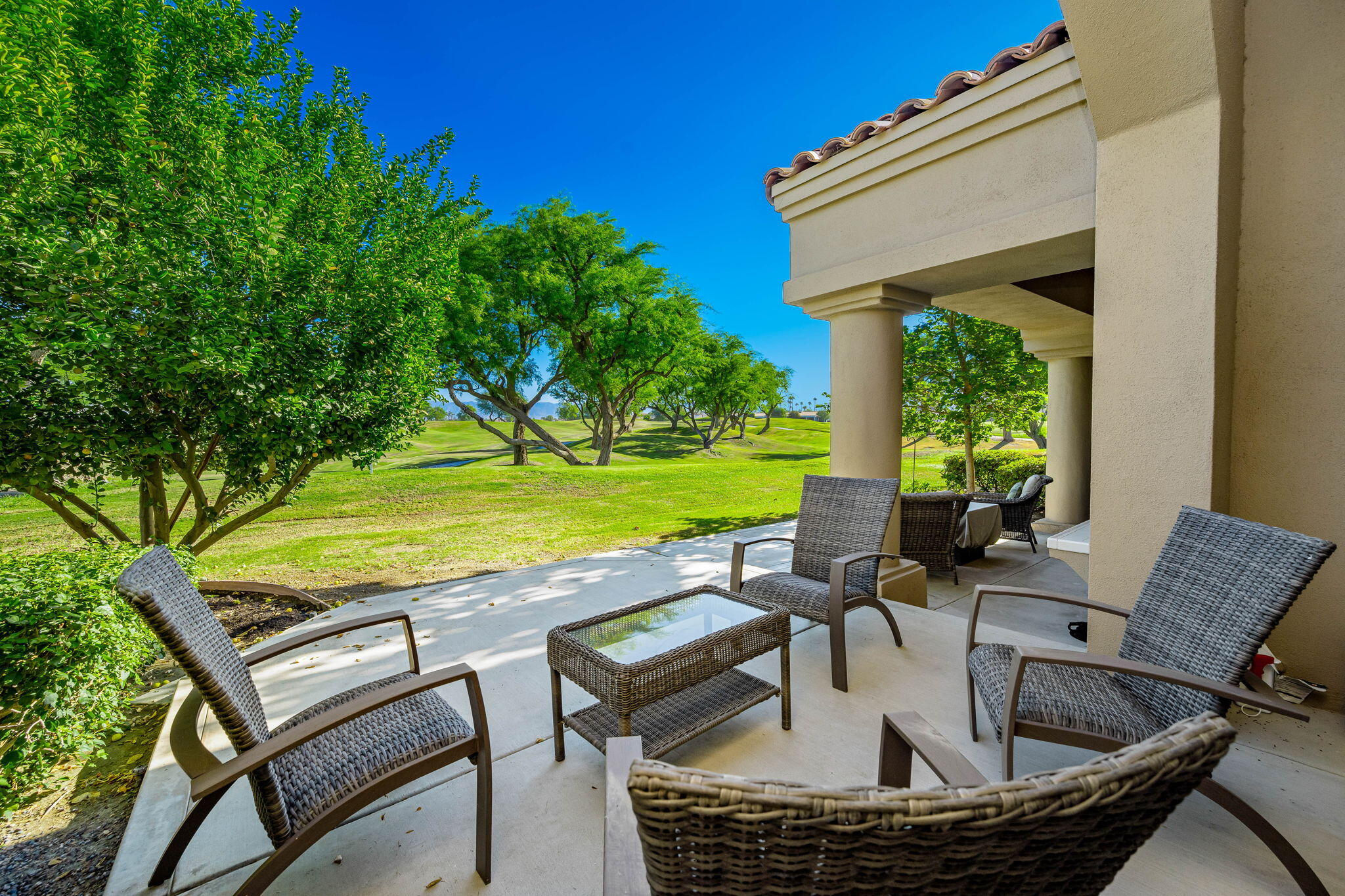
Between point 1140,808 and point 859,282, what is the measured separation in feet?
12.7

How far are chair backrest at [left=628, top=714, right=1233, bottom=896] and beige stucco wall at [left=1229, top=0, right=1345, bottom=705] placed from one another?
9.67ft

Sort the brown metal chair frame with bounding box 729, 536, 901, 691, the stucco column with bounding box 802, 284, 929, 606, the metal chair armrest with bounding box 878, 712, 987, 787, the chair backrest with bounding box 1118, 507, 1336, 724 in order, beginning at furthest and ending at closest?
the stucco column with bounding box 802, 284, 929, 606 → the brown metal chair frame with bounding box 729, 536, 901, 691 → the chair backrest with bounding box 1118, 507, 1336, 724 → the metal chair armrest with bounding box 878, 712, 987, 787

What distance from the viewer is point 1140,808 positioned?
0.74m

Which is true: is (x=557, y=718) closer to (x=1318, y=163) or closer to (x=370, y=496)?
(x=1318, y=163)

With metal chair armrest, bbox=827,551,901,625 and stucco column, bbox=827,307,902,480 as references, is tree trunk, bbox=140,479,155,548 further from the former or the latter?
stucco column, bbox=827,307,902,480

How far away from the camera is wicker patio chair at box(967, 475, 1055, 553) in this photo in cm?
583

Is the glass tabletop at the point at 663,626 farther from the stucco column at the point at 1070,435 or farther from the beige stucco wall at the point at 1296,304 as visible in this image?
the stucco column at the point at 1070,435

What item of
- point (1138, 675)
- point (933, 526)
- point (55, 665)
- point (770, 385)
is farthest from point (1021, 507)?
point (770, 385)

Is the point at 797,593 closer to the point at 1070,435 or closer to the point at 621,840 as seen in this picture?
the point at 621,840

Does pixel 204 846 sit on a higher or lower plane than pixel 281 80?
lower

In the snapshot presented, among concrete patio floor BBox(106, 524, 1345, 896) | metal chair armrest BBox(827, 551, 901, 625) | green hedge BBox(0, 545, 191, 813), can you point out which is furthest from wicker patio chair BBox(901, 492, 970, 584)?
green hedge BBox(0, 545, 191, 813)

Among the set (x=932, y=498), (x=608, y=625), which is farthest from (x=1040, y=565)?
(x=608, y=625)

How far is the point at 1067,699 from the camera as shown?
193 centimetres

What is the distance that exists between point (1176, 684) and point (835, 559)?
5.22 ft
